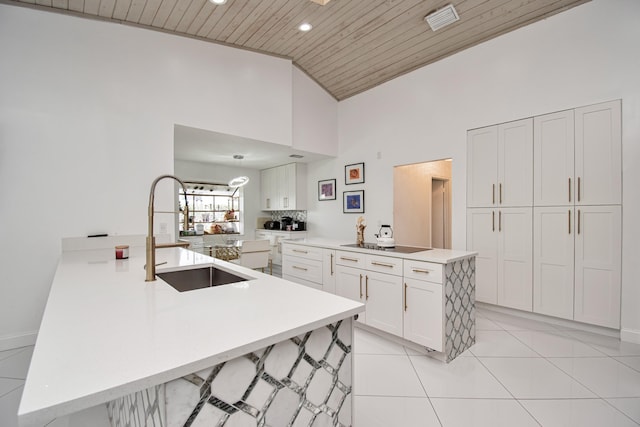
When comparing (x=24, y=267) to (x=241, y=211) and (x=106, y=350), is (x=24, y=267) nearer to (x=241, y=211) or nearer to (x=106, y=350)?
(x=106, y=350)

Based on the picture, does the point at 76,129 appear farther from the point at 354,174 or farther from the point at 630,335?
the point at 630,335

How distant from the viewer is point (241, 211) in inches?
280

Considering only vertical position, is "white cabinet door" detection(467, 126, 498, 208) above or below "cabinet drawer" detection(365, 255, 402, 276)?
above

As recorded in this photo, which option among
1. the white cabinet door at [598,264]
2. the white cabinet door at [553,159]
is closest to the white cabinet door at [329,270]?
the white cabinet door at [553,159]

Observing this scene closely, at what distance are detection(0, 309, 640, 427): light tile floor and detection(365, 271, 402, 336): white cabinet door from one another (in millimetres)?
186

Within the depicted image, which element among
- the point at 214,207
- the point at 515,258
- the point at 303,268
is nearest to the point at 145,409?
the point at 303,268

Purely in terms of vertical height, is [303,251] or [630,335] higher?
[303,251]

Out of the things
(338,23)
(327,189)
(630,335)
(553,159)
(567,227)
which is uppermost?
(338,23)

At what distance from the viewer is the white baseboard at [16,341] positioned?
2.69 metres

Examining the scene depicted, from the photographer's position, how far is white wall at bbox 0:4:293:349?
107 inches

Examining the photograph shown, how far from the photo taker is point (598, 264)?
2.94 m

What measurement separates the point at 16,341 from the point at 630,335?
5.70 m

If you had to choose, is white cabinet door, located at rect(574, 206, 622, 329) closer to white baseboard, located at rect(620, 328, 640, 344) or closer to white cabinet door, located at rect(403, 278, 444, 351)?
white baseboard, located at rect(620, 328, 640, 344)

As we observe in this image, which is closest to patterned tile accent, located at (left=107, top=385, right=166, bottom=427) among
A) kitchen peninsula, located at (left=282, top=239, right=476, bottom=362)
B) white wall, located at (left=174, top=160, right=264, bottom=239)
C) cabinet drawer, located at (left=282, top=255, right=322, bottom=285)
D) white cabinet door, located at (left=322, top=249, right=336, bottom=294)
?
kitchen peninsula, located at (left=282, top=239, right=476, bottom=362)
